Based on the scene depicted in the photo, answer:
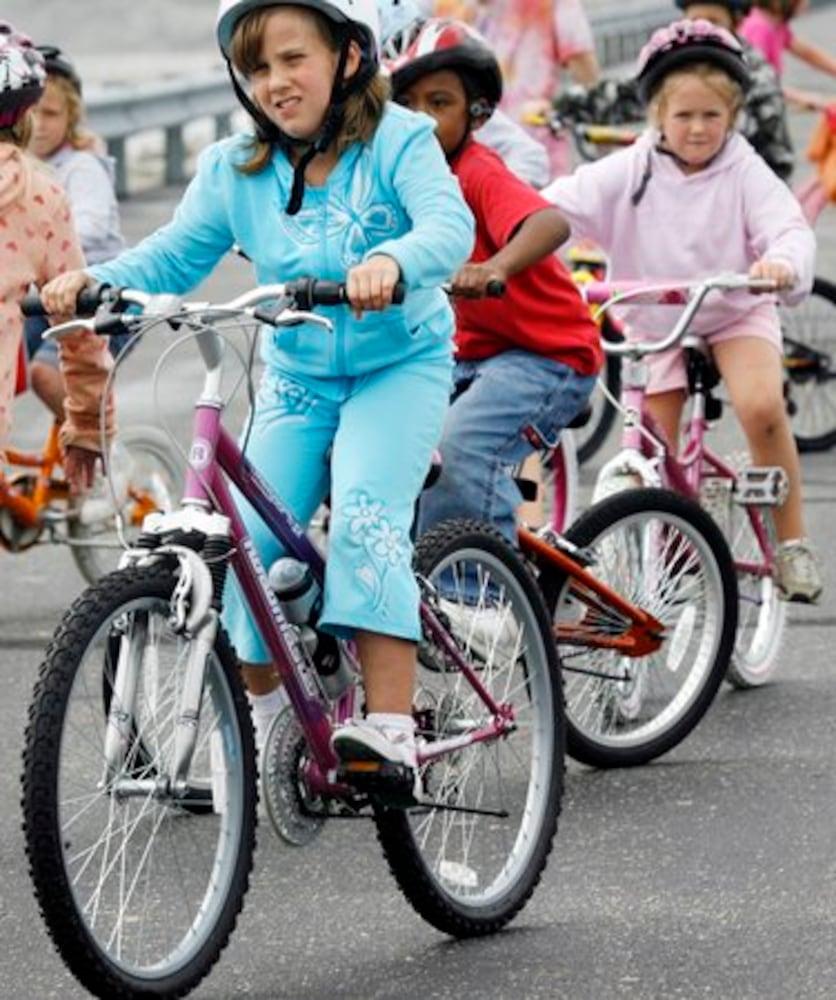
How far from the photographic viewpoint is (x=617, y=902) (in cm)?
625

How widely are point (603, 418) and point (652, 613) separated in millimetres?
4517

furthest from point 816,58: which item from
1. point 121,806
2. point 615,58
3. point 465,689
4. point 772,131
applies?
point 615,58

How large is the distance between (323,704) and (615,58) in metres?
27.2

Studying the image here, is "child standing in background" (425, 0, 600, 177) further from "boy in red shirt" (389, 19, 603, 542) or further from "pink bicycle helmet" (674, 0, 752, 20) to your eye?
"boy in red shirt" (389, 19, 603, 542)

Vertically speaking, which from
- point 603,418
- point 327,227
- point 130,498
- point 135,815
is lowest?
point 603,418

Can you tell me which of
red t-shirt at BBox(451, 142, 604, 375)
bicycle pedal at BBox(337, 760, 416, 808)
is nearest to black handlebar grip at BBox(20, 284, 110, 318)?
bicycle pedal at BBox(337, 760, 416, 808)

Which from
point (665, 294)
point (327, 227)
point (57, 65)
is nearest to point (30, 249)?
point (327, 227)

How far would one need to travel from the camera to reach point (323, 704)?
5.81 meters

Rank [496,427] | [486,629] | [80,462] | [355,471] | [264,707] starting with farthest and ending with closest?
[496,427]
[80,462]
[486,629]
[264,707]
[355,471]

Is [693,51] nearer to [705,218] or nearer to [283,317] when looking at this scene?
[705,218]

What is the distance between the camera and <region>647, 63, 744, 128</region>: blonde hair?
824cm

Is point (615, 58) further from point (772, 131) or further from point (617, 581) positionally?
point (617, 581)

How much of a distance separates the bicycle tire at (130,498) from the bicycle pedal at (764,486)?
1982 millimetres

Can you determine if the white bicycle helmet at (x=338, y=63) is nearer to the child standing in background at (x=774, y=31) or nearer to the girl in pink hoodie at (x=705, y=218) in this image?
the girl in pink hoodie at (x=705, y=218)
